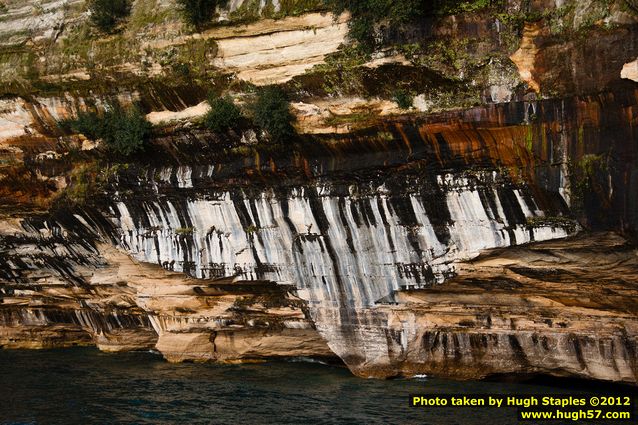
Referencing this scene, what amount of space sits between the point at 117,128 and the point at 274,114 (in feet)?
15.7

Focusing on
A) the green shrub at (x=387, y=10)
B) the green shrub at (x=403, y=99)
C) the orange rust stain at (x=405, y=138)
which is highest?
the green shrub at (x=387, y=10)

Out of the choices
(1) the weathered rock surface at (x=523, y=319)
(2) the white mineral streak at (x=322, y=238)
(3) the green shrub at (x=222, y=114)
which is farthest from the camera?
(3) the green shrub at (x=222, y=114)

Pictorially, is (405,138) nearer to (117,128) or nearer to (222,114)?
(222,114)

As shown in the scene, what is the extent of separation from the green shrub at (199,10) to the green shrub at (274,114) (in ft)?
8.78

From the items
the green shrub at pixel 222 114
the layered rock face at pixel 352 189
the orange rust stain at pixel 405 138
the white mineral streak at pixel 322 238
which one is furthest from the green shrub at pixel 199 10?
the orange rust stain at pixel 405 138

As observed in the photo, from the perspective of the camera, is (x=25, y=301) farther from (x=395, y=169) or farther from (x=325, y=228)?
(x=395, y=169)

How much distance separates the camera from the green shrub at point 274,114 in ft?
47.0

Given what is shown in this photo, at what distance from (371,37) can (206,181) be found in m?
5.80

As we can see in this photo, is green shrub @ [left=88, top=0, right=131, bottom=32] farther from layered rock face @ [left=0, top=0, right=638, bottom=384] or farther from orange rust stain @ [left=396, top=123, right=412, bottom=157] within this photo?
orange rust stain @ [left=396, top=123, right=412, bottom=157]

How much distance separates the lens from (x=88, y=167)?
17.5 meters

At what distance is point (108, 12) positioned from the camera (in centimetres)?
1666

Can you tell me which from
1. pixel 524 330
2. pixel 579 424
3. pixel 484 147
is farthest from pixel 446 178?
pixel 579 424

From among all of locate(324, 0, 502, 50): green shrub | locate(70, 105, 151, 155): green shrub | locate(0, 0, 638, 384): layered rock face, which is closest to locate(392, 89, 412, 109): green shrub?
locate(0, 0, 638, 384): layered rock face

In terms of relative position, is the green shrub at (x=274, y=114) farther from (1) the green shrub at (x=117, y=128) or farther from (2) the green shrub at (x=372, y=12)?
(1) the green shrub at (x=117, y=128)
